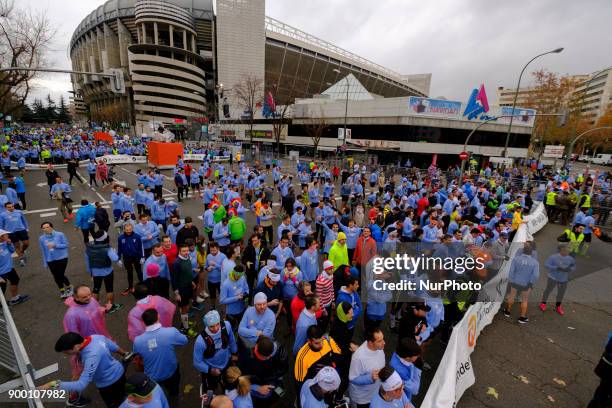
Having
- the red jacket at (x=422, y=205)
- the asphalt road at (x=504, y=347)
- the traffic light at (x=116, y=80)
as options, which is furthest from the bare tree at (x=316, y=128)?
the asphalt road at (x=504, y=347)

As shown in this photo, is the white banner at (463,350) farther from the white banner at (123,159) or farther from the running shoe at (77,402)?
the white banner at (123,159)

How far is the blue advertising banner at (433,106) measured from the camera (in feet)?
107

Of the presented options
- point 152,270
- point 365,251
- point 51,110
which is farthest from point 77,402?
point 51,110

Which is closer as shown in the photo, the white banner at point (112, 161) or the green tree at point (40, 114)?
the white banner at point (112, 161)

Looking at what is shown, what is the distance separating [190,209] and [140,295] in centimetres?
1064

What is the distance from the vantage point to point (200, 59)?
9119 centimetres

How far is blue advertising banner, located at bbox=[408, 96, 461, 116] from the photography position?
32.7 m

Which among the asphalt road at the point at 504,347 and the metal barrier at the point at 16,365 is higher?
the metal barrier at the point at 16,365

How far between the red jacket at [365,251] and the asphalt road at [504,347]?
1724 mm

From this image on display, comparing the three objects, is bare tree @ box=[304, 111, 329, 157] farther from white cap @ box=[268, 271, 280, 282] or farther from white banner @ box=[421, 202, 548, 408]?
white cap @ box=[268, 271, 280, 282]

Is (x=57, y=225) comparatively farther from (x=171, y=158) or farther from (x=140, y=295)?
(x=171, y=158)

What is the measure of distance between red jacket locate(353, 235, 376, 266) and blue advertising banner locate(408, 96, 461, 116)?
30.5 m

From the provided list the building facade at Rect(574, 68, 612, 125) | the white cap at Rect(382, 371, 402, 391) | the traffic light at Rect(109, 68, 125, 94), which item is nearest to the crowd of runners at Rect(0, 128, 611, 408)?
the white cap at Rect(382, 371, 402, 391)

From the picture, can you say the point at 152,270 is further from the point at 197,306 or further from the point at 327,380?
the point at 327,380
